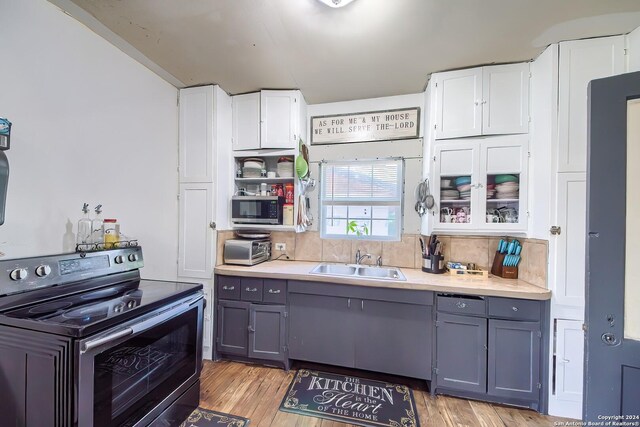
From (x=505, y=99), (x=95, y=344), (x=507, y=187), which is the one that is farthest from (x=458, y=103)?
(x=95, y=344)

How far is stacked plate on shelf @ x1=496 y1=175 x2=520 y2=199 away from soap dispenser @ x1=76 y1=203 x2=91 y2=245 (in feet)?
10.1

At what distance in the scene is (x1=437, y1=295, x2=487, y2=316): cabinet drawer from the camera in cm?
174

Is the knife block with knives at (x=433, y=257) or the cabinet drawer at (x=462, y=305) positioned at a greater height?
the knife block with knives at (x=433, y=257)

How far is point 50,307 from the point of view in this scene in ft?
3.63

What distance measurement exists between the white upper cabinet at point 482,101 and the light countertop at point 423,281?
122 cm

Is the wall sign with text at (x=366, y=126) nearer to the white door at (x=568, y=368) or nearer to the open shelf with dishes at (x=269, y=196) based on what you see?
the open shelf with dishes at (x=269, y=196)

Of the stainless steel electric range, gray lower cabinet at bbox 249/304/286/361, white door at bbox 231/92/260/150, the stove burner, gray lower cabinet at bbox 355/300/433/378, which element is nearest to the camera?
the stainless steel electric range

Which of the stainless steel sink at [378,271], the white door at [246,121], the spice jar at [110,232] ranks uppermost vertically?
the white door at [246,121]

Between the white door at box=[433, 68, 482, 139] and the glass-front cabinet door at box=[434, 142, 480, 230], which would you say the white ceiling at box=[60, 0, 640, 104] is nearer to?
the white door at box=[433, 68, 482, 139]

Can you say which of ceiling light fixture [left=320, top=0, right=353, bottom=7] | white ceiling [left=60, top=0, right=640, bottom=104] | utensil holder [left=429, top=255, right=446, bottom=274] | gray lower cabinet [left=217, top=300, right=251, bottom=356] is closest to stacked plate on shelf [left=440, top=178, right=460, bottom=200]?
utensil holder [left=429, top=255, right=446, bottom=274]

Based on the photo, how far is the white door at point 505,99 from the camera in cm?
190

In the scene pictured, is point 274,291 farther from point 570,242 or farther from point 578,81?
point 578,81

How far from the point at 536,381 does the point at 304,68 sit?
9.71 ft

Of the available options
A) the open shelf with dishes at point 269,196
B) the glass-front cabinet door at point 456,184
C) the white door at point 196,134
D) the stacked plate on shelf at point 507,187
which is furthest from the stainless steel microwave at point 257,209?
the stacked plate on shelf at point 507,187
